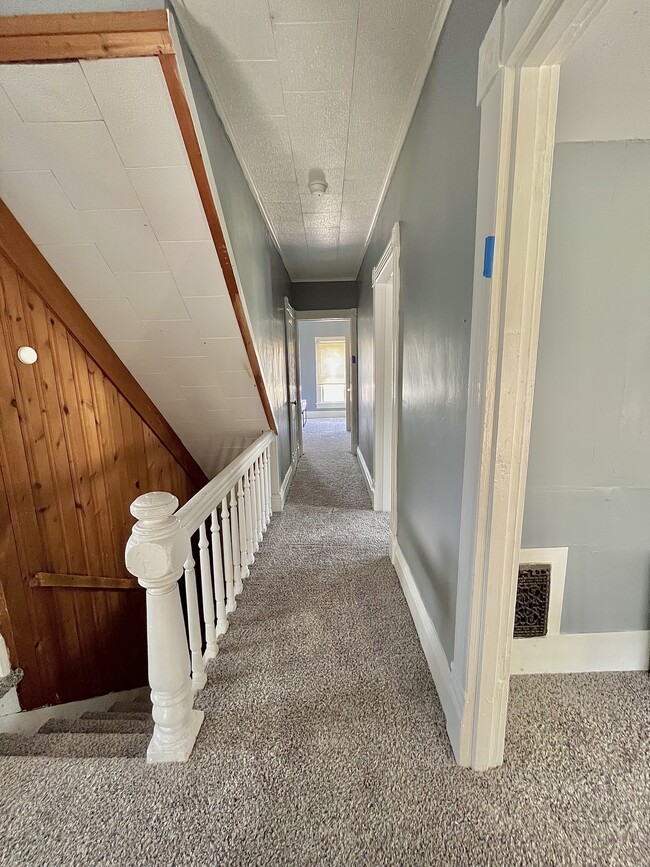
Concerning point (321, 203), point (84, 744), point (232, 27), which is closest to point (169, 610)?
point (84, 744)

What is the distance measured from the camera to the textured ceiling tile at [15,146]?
1179 millimetres

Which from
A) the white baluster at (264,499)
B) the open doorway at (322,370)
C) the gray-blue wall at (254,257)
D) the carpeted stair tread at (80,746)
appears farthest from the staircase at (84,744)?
the open doorway at (322,370)

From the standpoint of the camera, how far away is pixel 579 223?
114cm

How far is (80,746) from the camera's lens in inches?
48.6

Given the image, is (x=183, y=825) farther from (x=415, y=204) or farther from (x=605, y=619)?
(x=415, y=204)

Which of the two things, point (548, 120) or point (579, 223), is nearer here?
point (548, 120)

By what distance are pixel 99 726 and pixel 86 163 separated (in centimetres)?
227

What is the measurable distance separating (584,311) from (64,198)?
1934 mm

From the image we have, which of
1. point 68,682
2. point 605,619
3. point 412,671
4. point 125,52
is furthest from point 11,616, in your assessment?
point 605,619

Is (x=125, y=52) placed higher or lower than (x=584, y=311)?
higher

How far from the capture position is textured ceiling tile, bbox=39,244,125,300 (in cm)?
160

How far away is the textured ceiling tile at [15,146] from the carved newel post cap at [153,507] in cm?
128

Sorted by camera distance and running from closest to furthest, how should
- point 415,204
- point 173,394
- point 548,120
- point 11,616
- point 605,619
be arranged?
point 548,120, point 605,619, point 415,204, point 11,616, point 173,394

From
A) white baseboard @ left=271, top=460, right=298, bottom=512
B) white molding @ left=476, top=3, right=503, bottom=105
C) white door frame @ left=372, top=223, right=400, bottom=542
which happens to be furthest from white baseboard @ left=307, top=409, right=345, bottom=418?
white molding @ left=476, top=3, right=503, bottom=105
